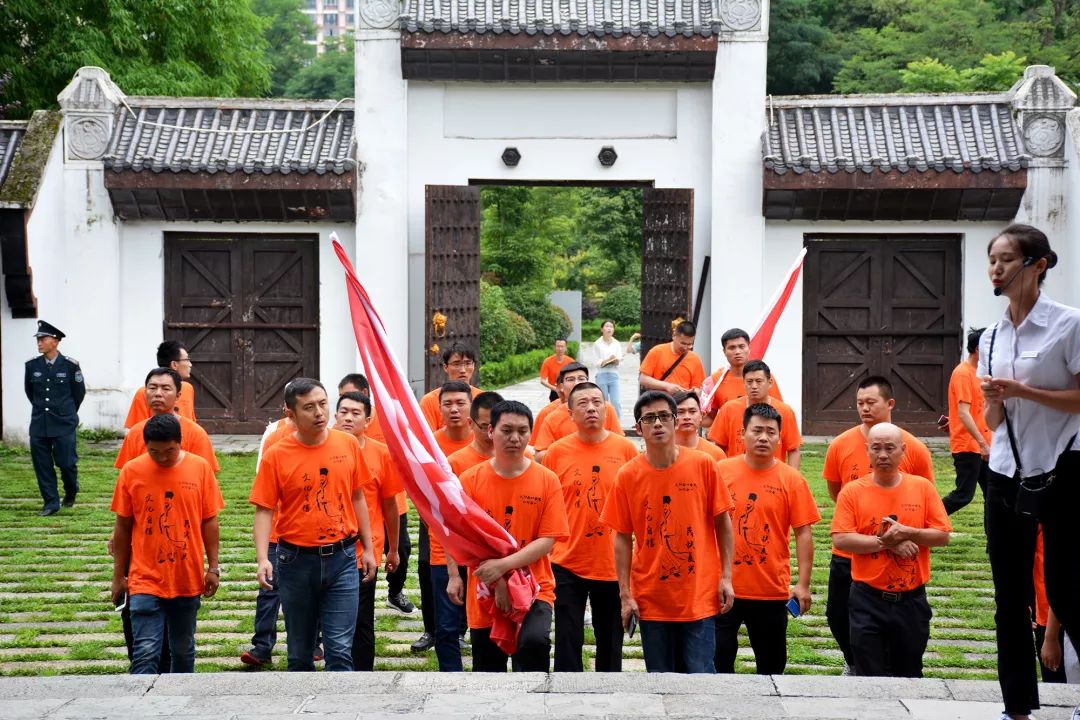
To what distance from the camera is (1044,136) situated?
18172mm

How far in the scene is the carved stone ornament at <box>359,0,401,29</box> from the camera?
Result: 727 inches

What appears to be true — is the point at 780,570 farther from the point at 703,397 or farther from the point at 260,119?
the point at 260,119

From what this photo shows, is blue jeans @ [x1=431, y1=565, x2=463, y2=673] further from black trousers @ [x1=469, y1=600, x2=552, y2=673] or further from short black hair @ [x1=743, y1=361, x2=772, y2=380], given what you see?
short black hair @ [x1=743, y1=361, x2=772, y2=380]

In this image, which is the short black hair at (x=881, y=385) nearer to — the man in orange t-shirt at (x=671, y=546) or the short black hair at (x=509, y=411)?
the man in orange t-shirt at (x=671, y=546)

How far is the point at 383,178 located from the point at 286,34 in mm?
42309

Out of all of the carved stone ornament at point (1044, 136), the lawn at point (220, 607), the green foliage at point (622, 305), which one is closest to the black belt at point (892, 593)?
the lawn at point (220, 607)

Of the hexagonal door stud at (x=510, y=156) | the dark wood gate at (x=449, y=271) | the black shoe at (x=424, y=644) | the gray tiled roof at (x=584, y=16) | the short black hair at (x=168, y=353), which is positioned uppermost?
the gray tiled roof at (x=584, y=16)

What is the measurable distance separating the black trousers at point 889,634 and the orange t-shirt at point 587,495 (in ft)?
4.15

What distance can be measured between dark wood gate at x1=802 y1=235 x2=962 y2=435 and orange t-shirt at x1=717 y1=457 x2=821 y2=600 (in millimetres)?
11503

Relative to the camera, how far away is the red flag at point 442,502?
6.88 m

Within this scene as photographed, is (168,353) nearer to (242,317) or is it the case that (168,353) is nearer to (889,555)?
(889,555)

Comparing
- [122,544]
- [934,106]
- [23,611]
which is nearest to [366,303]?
[122,544]

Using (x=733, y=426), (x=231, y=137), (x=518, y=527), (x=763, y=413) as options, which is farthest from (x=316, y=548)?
(x=231, y=137)

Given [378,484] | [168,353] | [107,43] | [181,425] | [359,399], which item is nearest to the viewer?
[378,484]
